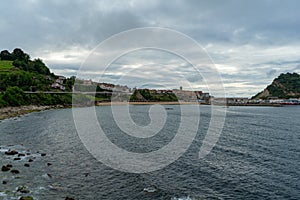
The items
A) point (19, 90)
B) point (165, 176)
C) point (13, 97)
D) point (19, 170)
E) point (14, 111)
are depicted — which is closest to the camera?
point (165, 176)

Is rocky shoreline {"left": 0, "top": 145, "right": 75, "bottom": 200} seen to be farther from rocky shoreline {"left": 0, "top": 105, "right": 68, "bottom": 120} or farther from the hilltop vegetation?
the hilltop vegetation

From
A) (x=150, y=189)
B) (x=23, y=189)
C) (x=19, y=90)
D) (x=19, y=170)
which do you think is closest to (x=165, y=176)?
(x=150, y=189)

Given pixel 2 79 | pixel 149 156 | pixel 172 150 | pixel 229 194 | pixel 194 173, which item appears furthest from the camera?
pixel 2 79

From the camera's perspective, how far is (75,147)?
4556 cm

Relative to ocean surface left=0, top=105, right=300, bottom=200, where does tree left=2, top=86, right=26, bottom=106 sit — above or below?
above

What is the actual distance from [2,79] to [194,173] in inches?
6201

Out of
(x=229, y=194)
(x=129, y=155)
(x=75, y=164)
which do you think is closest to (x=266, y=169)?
(x=229, y=194)

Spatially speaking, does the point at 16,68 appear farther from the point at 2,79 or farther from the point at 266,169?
the point at 266,169

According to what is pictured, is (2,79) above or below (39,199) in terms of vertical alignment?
above

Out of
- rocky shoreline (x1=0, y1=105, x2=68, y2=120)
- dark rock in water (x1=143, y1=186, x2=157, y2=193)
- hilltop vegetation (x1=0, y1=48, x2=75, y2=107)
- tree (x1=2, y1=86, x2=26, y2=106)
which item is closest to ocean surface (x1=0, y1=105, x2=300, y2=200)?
dark rock in water (x1=143, y1=186, x2=157, y2=193)

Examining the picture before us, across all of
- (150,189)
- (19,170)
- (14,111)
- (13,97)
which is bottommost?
(19,170)

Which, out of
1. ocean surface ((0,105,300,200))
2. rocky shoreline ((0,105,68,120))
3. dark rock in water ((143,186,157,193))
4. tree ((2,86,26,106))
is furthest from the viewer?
tree ((2,86,26,106))

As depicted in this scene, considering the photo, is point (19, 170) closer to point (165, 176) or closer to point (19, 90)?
point (165, 176)

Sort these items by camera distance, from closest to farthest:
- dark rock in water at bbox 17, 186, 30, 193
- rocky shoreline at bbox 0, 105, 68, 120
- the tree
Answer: dark rock in water at bbox 17, 186, 30, 193
rocky shoreline at bbox 0, 105, 68, 120
the tree
